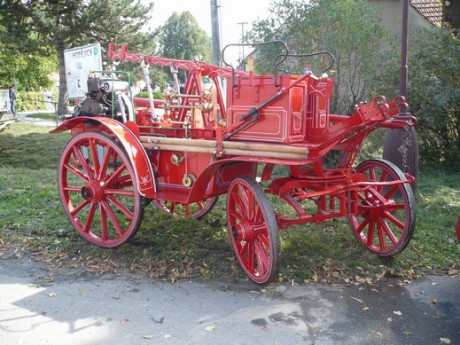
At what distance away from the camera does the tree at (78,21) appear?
15.6 meters

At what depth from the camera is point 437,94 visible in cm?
797

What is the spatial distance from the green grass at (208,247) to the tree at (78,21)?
35.6 feet

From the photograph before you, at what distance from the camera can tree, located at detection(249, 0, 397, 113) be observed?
8.40 m

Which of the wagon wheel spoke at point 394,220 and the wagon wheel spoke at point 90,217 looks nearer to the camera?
the wagon wheel spoke at point 394,220

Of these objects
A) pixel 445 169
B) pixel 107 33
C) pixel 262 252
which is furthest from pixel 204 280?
pixel 107 33

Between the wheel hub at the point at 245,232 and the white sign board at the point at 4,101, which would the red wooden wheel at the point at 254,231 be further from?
the white sign board at the point at 4,101

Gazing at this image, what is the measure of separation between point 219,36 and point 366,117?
6.76m

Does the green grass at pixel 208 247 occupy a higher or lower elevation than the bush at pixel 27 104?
lower

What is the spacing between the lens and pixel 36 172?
8.91 meters

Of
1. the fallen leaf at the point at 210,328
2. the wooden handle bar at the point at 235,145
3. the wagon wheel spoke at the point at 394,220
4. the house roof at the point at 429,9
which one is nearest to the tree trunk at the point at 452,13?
the house roof at the point at 429,9

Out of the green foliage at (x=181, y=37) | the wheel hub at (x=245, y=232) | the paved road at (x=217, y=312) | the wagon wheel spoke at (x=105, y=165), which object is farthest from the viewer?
the green foliage at (x=181, y=37)

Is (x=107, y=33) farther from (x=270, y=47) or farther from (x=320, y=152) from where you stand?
(x=320, y=152)

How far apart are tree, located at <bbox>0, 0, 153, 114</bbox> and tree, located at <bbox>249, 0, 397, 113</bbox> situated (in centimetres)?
904

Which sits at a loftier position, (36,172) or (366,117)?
(366,117)
